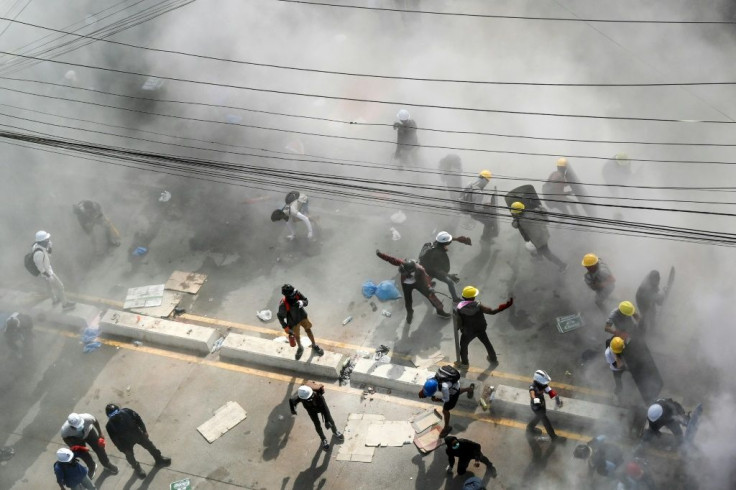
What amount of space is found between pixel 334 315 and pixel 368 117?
526cm

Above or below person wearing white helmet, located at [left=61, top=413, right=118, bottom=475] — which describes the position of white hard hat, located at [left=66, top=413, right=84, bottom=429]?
above

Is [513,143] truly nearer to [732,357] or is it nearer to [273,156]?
[273,156]

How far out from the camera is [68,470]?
7.13 metres

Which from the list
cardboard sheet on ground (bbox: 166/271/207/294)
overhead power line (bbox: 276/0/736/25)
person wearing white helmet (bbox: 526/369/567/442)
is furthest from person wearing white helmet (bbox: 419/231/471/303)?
overhead power line (bbox: 276/0/736/25)

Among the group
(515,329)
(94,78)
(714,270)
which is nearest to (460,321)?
(515,329)

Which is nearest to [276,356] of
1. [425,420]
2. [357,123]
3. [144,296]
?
[425,420]

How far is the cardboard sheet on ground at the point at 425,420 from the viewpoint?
791cm

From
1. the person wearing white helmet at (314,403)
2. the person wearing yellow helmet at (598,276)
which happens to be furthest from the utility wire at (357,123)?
the person wearing white helmet at (314,403)

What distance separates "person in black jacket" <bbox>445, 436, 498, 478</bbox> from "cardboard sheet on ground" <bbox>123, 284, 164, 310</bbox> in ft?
18.3

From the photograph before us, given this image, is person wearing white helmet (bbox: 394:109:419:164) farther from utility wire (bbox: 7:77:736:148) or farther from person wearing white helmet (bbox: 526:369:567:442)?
person wearing white helmet (bbox: 526:369:567:442)

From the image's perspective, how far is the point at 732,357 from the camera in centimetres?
796

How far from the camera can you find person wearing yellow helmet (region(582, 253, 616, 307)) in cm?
848

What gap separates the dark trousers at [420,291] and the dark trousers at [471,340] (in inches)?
38.7

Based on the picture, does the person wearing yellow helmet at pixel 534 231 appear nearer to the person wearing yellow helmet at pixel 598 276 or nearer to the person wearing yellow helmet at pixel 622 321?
the person wearing yellow helmet at pixel 598 276
